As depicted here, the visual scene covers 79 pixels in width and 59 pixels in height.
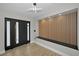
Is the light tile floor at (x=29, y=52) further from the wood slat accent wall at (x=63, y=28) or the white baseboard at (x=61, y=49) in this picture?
the wood slat accent wall at (x=63, y=28)

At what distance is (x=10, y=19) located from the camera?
9.24 feet

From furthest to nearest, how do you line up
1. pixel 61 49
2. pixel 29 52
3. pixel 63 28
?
pixel 63 28, pixel 29 52, pixel 61 49

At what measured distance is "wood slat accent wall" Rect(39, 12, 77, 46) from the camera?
2203mm

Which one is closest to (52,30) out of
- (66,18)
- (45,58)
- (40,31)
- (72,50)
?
(66,18)

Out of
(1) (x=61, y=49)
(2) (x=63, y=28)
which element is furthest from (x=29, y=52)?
(2) (x=63, y=28)

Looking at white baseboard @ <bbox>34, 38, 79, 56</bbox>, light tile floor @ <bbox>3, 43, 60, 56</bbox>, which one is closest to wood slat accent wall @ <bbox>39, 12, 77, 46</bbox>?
white baseboard @ <bbox>34, 38, 79, 56</bbox>

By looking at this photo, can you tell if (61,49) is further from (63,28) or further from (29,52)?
(29,52)

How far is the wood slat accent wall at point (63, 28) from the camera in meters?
2.20

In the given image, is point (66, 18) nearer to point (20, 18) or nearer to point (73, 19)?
point (73, 19)

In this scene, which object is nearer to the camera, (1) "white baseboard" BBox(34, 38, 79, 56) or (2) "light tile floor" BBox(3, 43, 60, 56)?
(1) "white baseboard" BBox(34, 38, 79, 56)

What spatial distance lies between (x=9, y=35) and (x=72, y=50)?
1.99 metres

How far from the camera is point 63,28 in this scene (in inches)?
101

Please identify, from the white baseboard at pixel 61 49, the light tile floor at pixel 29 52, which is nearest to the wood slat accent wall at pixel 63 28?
the white baseboard at pixel 61 49

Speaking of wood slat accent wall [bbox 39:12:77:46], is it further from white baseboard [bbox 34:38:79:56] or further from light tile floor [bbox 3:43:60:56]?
light tile floor [bbox 3:43:60:56]
